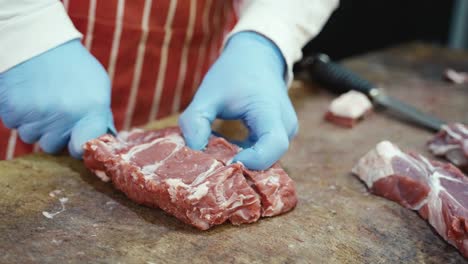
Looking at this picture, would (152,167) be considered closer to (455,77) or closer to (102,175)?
(102,175)

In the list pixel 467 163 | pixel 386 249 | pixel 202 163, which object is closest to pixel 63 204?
pixel 202 163

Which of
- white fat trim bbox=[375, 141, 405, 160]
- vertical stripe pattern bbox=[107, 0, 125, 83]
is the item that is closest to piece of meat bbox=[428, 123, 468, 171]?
white fat trim bbox=[375, 141, 405, 160]

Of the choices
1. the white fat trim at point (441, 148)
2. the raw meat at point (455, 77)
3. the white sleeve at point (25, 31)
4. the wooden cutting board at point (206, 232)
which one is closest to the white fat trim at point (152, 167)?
the wooden cutting board at point (206, 232)

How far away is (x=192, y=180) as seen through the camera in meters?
1.98

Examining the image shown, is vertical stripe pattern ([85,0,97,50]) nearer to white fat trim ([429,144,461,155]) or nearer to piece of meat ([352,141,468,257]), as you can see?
piece of meat ([352,141,468,257])

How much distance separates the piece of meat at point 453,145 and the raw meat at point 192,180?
95 cm

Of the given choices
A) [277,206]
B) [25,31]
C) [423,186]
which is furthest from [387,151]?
[25,31]

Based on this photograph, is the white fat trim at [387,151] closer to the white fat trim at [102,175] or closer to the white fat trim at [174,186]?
the white fat trim at [174,186]

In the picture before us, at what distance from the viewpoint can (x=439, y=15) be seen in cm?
524

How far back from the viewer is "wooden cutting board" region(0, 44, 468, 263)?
6.03 feet

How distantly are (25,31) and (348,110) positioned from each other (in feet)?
5.23

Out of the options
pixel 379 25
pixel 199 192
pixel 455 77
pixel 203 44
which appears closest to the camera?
pixel 199 192

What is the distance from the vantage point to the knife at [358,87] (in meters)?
3.01

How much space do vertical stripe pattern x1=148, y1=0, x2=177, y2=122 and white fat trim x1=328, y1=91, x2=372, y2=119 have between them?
2.94 ft
